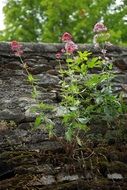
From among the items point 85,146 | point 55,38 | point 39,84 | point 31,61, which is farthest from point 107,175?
point 55,38

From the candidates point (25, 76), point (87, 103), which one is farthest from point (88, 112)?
point (25, 76)

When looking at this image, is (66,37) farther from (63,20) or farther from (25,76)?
(63,20)

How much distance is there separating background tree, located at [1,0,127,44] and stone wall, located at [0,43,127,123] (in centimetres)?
626

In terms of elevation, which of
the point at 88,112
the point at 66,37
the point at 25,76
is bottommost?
the point at 88,112

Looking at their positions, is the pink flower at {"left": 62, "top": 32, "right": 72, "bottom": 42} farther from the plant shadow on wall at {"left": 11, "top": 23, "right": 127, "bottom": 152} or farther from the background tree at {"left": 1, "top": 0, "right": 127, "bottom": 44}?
the background tree at {"left": 1, "top": 0, "right": 127, "bottom": 44}

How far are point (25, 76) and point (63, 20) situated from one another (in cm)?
761

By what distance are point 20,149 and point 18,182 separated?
33cm

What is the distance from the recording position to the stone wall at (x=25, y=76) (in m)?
3.45

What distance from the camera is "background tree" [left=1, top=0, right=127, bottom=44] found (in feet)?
36.2

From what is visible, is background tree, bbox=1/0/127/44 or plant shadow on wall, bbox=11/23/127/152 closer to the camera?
plant shadow on wall, bbox=11/23/127/152

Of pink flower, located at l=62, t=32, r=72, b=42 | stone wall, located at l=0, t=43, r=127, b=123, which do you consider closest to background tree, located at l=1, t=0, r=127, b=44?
stone wall, located at l=0, t=43, r=127, b=123

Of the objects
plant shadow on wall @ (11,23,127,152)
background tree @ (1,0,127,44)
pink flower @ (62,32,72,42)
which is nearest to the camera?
plant shadow on wall @ (11,23,127,152)

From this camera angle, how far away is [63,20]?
37.2 feet

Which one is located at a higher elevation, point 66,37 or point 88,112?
point 66,37
